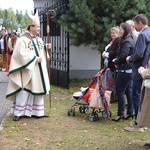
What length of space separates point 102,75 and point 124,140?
1.50 meters

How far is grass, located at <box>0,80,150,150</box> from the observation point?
5.08 m

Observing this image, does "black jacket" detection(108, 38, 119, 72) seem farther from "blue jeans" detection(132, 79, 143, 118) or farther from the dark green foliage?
the dark green foliage

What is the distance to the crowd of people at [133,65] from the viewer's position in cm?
471

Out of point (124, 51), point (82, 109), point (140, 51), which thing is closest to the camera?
point (140, 51)

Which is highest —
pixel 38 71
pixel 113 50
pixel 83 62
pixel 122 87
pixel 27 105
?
pixel 113 50

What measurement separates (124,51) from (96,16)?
3.85m

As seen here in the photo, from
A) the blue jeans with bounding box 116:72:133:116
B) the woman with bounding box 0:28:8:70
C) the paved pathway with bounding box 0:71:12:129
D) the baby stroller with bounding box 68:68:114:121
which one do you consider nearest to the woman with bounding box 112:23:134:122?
the blue jeans with bounding box 116:72:133:116

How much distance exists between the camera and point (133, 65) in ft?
18.8

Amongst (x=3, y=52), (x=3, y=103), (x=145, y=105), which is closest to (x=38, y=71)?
(x=3, y=103)

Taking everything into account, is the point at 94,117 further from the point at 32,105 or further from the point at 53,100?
the point at 53,100

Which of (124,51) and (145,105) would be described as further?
(124,51)

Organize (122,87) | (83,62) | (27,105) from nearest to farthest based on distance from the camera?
1. (122,87)
2. (27,105)
3. (83,62)

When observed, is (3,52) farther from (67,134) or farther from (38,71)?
(67,134)

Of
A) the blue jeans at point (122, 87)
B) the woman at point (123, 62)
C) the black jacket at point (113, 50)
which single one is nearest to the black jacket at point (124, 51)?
the woman at point (123, 62)
